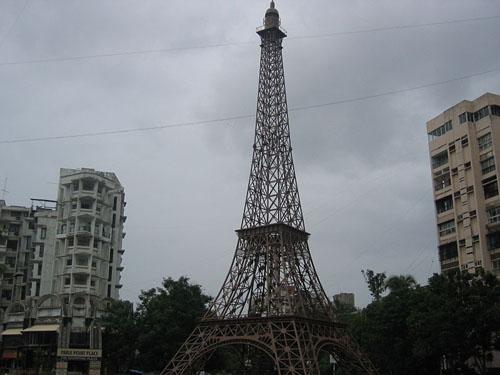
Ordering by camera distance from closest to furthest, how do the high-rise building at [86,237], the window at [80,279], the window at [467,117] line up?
the window at [467,117] < the window at [80,279] < the high-rise building at [86,237]

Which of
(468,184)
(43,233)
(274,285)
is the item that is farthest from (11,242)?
(468,184)

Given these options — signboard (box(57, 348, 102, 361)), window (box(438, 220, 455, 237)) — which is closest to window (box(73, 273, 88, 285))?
signboard (box(57, 348, 102, 361))

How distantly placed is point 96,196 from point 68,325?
17678 mm

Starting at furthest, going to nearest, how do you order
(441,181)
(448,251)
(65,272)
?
(65,272)
(441,181)
(448,251)

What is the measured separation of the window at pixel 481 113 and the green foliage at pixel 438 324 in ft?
65.5

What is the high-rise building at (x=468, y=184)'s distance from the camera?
199 feet

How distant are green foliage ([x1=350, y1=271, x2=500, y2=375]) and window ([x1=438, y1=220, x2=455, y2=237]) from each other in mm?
9463

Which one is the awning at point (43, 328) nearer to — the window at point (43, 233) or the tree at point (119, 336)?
the tree at point (119, 336)

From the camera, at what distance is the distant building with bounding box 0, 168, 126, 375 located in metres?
68.2

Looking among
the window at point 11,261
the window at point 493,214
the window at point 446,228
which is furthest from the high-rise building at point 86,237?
the window at point 493,214

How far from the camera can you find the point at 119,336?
67.1 m

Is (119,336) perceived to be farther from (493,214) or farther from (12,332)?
(493,214)

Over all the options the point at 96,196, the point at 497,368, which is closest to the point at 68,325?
the point at 96,196

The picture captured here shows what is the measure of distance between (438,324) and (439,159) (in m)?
26.9
